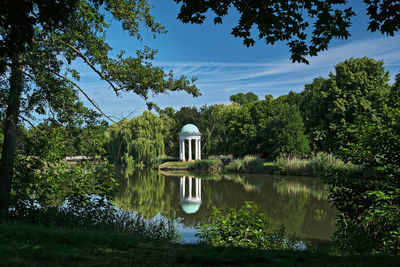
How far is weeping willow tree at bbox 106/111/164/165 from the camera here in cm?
3891

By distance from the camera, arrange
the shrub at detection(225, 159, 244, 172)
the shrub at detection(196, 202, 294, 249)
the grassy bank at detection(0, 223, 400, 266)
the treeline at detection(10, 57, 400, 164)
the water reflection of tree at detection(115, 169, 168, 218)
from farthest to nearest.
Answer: the shrub at detection(225, 159, 244, 172), the water reflection of tree at detection(115, 169, 168, 218), the treeline at detection(10, 57, 400, 164), the shrub at detection(196, 202, 294, 249), the grassy bank at detection(0, 223, 400, 266)

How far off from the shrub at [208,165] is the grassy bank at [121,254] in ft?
94.4

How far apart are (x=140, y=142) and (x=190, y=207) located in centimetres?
2593

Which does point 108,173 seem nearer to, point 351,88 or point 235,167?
point 235,167

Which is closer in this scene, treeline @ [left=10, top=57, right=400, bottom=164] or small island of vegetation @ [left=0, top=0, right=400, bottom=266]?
small island of vegetation @ [left=0, top=0, right=400, bottom=266]

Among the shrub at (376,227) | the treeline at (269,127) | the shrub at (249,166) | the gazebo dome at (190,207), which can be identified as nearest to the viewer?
the shrub at (376,227)

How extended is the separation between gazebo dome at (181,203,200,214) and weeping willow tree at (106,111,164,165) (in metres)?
24.7

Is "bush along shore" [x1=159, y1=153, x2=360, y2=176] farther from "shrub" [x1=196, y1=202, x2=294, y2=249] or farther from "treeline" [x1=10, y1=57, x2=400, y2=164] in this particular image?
"shrub" [x1=196, y1=202, x2=294, y2=249]

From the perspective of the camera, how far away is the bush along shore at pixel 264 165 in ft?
78.8

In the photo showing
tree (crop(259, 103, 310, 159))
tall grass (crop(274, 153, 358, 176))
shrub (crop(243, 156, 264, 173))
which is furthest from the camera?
shrub (crop(243, 156, 264, 173))

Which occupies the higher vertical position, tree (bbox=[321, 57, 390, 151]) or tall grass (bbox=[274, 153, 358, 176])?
tree (bbox=[321, 57, 390, 151])

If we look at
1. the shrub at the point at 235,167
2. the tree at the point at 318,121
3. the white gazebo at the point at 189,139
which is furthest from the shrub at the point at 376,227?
the white gazebo at the point at 189,139

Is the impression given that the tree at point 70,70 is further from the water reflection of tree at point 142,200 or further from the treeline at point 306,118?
the treeline at point 306,118

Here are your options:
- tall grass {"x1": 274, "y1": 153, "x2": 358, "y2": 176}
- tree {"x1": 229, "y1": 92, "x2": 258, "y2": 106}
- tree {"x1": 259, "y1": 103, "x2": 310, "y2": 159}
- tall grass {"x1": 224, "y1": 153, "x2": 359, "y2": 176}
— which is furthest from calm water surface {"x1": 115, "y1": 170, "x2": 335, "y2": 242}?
tree {"x1": 229, "y1": 92, "x2": 258, "y2": 106}
